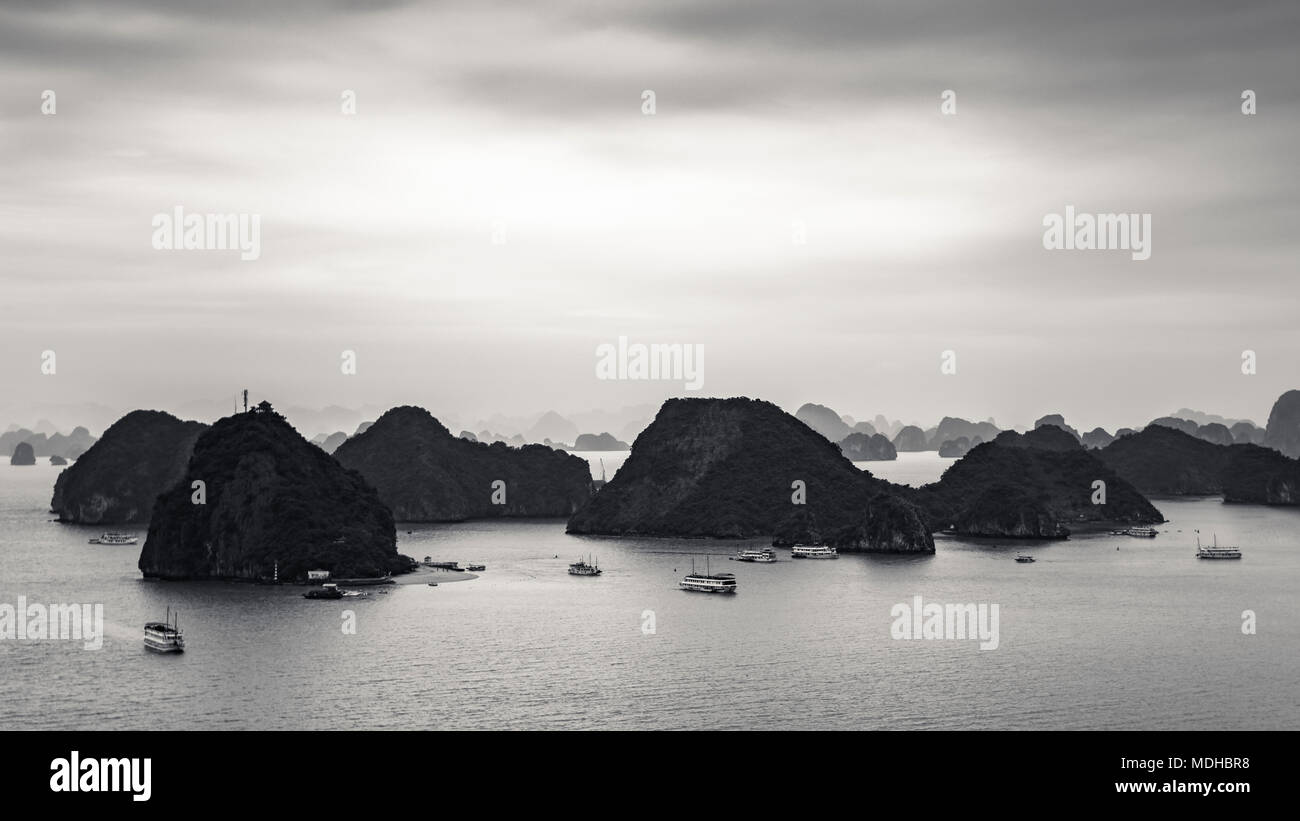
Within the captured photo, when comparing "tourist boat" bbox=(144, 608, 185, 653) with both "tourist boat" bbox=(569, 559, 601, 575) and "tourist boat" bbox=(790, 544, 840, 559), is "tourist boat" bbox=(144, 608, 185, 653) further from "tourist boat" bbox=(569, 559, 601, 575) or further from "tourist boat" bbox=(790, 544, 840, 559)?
"tourist boat" bbox=(790, 544, 840, 559)

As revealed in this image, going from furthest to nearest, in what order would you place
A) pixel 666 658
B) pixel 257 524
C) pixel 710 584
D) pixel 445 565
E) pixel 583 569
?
pixel 445 565 < pixel 583 569 < pixel 257 524 < pixel 710 584 < pixel 666 658

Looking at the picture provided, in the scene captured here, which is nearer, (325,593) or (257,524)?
(325,593)

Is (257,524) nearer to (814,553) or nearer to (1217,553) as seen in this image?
(814,553)

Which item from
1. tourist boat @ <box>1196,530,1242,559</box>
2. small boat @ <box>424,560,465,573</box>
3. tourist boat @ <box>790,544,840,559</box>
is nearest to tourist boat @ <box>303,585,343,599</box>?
small boat @ <box>424,560,465,573</box>

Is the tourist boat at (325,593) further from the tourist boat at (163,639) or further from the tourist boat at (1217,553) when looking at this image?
the tourist boat at (1217,553)

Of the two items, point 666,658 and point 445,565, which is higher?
point 445,565

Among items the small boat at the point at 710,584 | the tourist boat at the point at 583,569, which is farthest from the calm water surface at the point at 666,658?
the tourist boat at the point at 583,569

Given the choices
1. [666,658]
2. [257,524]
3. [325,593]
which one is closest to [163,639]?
[325,593]


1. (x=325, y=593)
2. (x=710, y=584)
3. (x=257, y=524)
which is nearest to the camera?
(x=325, y=593)
